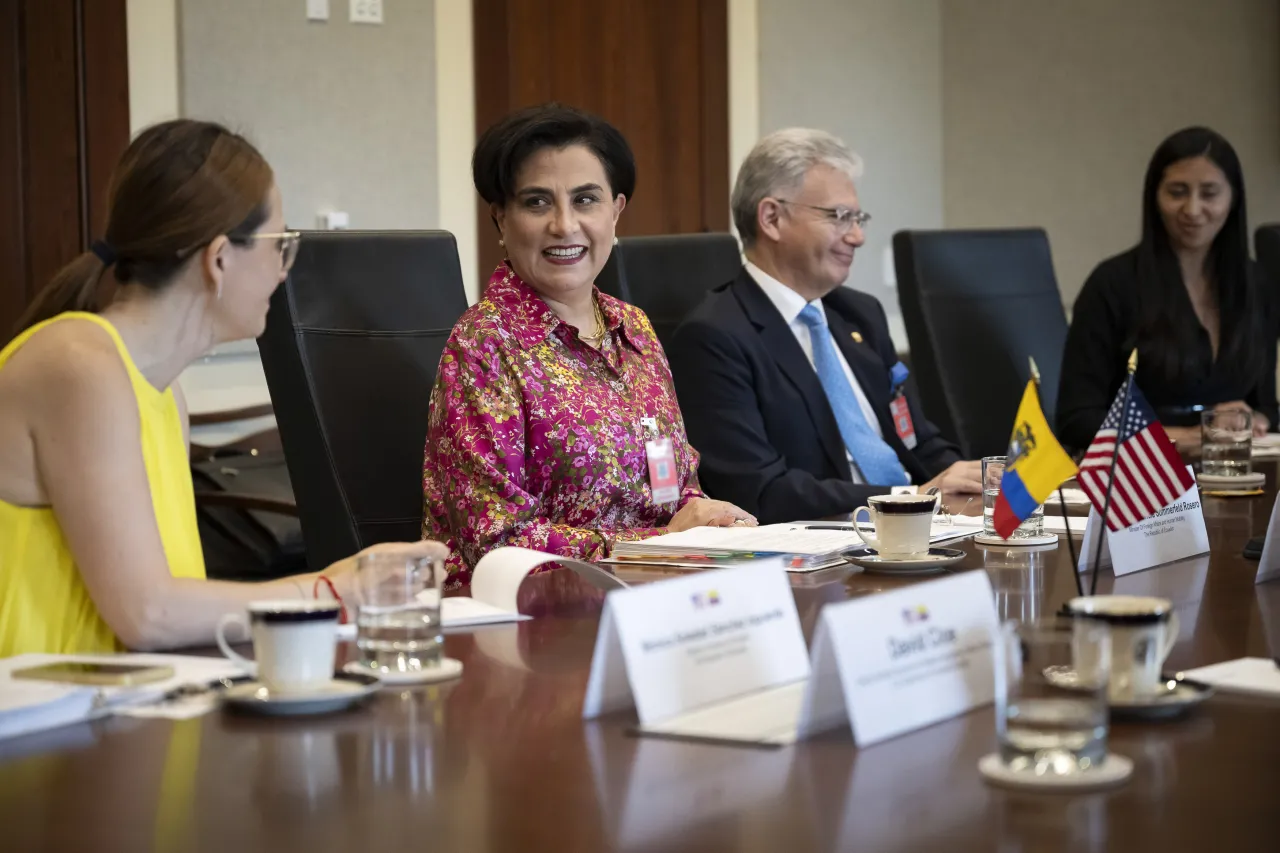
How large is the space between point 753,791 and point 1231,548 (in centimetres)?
119

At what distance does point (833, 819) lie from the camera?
3.05 ft

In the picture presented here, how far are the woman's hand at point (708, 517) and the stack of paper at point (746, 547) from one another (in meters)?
0.24

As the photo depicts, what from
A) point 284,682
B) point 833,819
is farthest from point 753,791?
A: point 284,682

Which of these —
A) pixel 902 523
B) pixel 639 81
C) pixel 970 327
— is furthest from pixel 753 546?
pixel 639 81

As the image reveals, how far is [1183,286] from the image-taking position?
3984 mm

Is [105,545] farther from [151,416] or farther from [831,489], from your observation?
[831,489]

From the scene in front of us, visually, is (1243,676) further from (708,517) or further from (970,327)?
(970,327)

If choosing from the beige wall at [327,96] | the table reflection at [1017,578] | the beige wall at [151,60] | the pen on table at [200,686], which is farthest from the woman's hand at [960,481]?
the beige wall at [151,60]

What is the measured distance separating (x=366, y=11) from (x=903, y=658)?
145 inches

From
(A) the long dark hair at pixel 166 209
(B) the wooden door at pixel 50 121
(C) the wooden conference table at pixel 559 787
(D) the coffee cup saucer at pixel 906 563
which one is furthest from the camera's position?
(B) the wooden door at pixel 50 121

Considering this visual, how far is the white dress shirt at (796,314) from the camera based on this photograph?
3.19 m

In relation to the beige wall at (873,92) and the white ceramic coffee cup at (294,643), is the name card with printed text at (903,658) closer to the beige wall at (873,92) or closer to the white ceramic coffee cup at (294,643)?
the white ceramic coffee cup at (294,643)

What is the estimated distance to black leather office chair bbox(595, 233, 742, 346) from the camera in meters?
3.27

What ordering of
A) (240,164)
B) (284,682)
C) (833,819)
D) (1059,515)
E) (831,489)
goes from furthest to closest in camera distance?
(831,489) < (1059,515) < (240,164) < (284,682) < (833,819)
